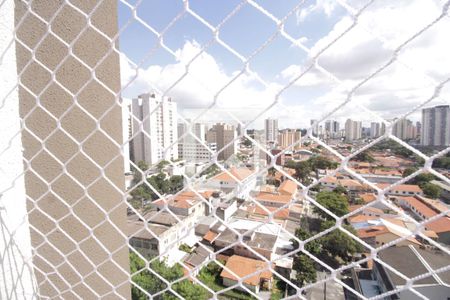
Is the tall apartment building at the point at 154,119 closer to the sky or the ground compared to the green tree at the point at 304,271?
closer to the sky

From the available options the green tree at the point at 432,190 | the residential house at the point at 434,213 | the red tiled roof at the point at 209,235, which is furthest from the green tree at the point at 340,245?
the red tiled roof at the point at 209,235

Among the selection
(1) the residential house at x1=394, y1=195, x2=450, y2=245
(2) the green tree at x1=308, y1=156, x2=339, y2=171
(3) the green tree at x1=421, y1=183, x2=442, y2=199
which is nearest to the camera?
(2) the green tree at x1=308, y1=156, x2=339, y2=171

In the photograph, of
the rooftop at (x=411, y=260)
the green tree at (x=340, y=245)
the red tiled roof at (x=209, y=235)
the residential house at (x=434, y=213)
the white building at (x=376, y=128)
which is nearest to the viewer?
the white building at (x=376, y=128)

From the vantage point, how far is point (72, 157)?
1.65ft

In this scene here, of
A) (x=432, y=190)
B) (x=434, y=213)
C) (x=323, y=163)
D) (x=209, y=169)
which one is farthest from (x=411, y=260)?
(x=209, y=169)

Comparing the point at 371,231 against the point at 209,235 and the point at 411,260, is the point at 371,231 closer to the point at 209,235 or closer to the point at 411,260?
the point at 411,260

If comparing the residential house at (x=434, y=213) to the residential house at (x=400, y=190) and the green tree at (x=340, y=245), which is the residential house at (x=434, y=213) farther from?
the green tree at (x=340, y=245)

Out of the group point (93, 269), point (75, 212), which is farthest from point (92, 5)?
point (93, 269)

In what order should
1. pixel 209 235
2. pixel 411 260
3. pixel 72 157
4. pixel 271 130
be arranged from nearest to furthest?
pixel 72 157 → pixel 271 130 → pixel 411 260 → pixel 209 235

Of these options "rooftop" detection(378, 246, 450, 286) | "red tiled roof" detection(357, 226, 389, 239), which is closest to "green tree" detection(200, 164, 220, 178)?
"rooftop" detection(378, 246, 450, 286)

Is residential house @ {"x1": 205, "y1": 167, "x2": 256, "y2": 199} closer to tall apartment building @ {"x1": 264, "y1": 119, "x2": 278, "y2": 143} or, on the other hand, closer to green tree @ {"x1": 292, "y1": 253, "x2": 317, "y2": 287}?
tall apartment building @ {"x1": 264, "y1": 119, "x2": 278, "y2": 143}

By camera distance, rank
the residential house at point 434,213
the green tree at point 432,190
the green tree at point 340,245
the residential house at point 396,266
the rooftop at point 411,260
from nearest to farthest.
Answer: the residential house at point 434,213 → the green tree at point 432,190 → the rooftop at point 411,260 → the residential house at point 396,266 → the green tree at point 340,245

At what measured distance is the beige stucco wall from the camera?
0.48 m

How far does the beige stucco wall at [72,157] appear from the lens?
1.59 feet
